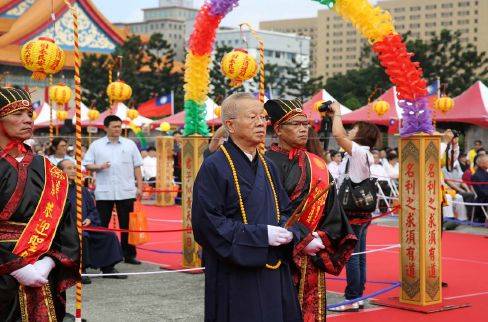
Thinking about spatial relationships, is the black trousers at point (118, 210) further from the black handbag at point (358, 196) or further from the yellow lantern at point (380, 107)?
the yellow lantern at point (380, 107)

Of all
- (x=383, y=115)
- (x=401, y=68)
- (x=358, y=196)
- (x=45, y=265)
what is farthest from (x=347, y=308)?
(x=383, y=115)

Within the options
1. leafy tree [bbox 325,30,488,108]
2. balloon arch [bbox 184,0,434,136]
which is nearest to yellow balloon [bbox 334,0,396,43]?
balloon arch [bbox 184,0,434,136]

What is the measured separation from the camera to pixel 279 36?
99812mm

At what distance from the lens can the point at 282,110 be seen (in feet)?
16.9

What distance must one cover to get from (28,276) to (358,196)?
11.6 feet

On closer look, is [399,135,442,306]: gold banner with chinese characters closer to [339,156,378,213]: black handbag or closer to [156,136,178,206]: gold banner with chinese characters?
[339,156,378,213]: black handbag

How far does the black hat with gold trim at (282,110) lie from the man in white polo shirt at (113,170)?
4.31 meters

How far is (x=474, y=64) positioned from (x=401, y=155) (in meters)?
32.3

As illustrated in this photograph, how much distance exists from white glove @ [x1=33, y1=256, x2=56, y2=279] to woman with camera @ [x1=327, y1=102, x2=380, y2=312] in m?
3.17

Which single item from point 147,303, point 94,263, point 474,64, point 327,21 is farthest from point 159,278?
point 327,21

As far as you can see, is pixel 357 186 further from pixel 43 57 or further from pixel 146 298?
pixel 43 57

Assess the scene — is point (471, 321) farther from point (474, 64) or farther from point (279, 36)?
point (279, 36)

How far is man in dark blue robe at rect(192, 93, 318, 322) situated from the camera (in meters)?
3.88

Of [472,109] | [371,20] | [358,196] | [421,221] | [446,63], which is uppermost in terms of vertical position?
[446,63]
